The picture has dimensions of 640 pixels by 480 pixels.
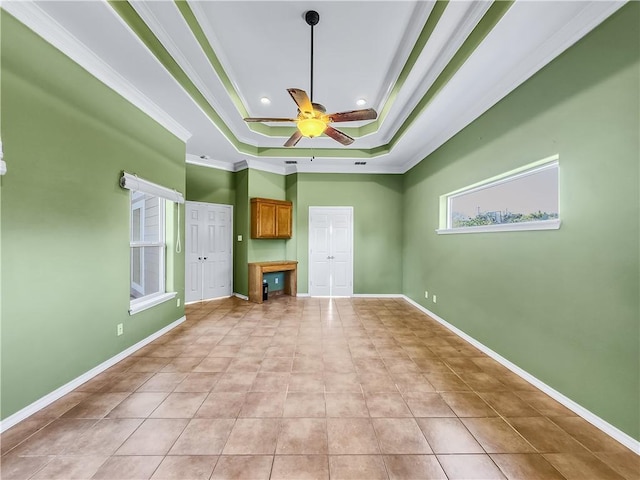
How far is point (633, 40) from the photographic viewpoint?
5.30 feet

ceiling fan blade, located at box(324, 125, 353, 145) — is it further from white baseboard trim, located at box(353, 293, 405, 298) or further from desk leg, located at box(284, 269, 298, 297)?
white baseboard trim, located at box(353, 293, 405, 298)

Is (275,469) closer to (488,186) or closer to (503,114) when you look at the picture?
(488,186)

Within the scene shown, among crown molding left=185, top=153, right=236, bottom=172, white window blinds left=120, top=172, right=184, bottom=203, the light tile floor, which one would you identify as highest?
crown molding left=185, top=153, right=236, bottom=172

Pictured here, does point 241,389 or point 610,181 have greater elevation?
point 610,181

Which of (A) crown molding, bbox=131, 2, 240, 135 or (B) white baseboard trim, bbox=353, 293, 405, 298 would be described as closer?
(A) crown molding, bbox=131, 2, 240, 135

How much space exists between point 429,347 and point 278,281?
3.65 metres

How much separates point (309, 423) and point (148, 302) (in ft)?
8.45

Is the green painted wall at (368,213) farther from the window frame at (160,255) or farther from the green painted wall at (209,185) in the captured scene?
the window frame at (160,255)

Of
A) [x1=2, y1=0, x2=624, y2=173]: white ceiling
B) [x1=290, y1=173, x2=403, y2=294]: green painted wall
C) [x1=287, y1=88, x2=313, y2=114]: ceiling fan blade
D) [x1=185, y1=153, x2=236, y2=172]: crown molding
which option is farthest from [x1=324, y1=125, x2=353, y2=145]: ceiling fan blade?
[x1=185, y1=153, x2=236, y2=172]: crown molding

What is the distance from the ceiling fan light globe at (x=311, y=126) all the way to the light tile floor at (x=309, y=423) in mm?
2407

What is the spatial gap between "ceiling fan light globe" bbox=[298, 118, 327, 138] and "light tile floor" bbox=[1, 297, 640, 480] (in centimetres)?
241

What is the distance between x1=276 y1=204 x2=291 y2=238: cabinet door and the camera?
555 cm

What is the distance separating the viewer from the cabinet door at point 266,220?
5.29 metres

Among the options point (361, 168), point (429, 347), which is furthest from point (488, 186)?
point (361, 168)
